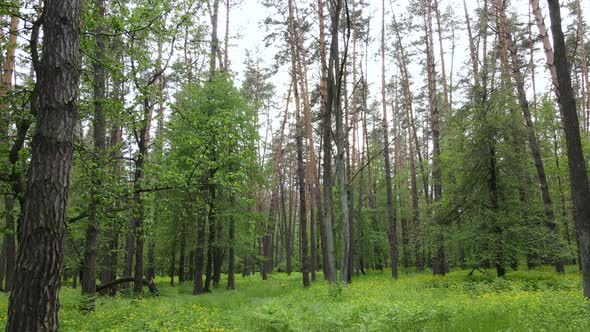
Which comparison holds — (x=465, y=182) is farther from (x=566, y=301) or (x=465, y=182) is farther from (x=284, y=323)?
(x=284, y=323)

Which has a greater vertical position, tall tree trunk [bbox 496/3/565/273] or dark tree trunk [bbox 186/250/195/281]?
tall tree trunk [bbox 496/3/565/273]

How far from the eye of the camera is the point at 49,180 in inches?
151

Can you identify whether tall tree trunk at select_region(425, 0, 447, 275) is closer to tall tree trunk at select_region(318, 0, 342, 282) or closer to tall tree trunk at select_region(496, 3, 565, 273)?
tall tree trunk at select_region(496, 3, 565, 273)

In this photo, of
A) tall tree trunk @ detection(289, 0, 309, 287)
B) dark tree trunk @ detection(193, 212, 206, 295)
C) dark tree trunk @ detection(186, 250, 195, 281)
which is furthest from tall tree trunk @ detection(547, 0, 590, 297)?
dark tree trunk @ detection(186, 250, 195, 281)

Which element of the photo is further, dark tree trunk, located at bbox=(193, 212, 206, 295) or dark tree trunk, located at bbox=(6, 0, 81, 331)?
dark tree trunk, located at bbox=(193, 212, 206, 295)

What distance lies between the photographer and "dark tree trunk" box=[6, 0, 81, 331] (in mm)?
3639

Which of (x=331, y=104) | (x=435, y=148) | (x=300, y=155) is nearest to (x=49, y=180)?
(x=331, y=104)

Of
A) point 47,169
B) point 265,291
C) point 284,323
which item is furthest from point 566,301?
point 265,291

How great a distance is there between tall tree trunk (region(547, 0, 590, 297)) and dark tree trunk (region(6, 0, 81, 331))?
30.5ft

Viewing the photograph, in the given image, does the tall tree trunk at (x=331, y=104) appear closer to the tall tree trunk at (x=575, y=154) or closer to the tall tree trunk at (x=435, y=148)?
the tall tree trunk at (x=435, y=148)

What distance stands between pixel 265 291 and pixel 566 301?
12.6 meters

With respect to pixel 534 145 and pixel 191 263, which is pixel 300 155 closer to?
pixel 534 145

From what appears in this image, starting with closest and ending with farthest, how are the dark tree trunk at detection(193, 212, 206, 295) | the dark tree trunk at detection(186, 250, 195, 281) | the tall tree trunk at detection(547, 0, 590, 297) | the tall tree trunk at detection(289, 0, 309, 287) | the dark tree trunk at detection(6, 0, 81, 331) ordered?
the dark tree trunk at detection(6, 0, 81, 331)
the tall tree trunk at detection(547, 0, 590, 297)
the dark tree trunk at detection(193, 212, 206, 295)
the tall tree trunk at detection(289, 0, 309, 287)
the dark tree trunk at detection(186, 250, 195, 281)

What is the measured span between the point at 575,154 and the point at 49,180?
9747mm
